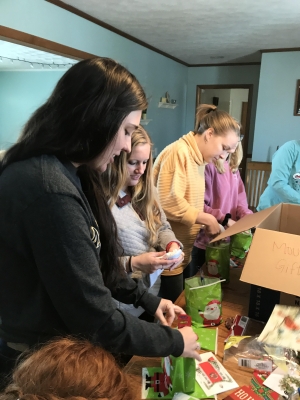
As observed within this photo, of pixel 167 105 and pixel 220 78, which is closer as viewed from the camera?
pixel 167 105

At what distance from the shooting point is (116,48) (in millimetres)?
3658

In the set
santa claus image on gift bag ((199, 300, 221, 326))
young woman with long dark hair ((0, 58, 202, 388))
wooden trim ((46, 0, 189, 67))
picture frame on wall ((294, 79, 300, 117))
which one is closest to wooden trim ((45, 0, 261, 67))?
wooden trim ((46, 0, 189, 67))

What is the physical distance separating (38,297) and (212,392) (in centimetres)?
45

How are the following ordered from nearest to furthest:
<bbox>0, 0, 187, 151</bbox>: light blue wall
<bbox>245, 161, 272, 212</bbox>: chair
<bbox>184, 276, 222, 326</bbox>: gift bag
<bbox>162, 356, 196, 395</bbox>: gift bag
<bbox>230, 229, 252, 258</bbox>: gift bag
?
<bbox>162, 356, 196, 395</bbox>: gift bag
<bbox>184, 276, 222, 326</bbox>: gift bag
<bbox>230, 229, 252, 258</bbox>: gift bag
<bbox>0, 0, 187, 151</bbox>: light blue wall
<bbox>245, 161, 272, 212</bbox>: chair

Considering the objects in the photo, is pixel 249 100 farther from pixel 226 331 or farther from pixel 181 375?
pixel 181 375

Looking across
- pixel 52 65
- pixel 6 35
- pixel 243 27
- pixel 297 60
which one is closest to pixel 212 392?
pixel 6 35

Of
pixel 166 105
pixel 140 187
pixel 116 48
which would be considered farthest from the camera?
pixel 166 105

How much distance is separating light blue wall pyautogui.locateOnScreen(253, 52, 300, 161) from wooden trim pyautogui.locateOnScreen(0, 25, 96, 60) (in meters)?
2.44

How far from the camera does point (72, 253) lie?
2.13ft

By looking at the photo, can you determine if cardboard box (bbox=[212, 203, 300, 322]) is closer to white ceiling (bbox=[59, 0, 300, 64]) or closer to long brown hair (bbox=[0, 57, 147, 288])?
long brown hair (bbox=[0, 57, 147, 288])

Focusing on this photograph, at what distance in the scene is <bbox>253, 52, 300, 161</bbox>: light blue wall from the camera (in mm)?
4262

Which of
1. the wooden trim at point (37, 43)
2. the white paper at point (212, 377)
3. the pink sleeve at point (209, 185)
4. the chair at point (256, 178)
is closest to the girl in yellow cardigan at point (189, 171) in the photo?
the pink sleeve at point (209, 185)

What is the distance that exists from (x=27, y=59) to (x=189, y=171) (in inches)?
167

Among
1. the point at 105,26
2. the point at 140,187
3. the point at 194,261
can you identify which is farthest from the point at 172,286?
the point at 105,26
